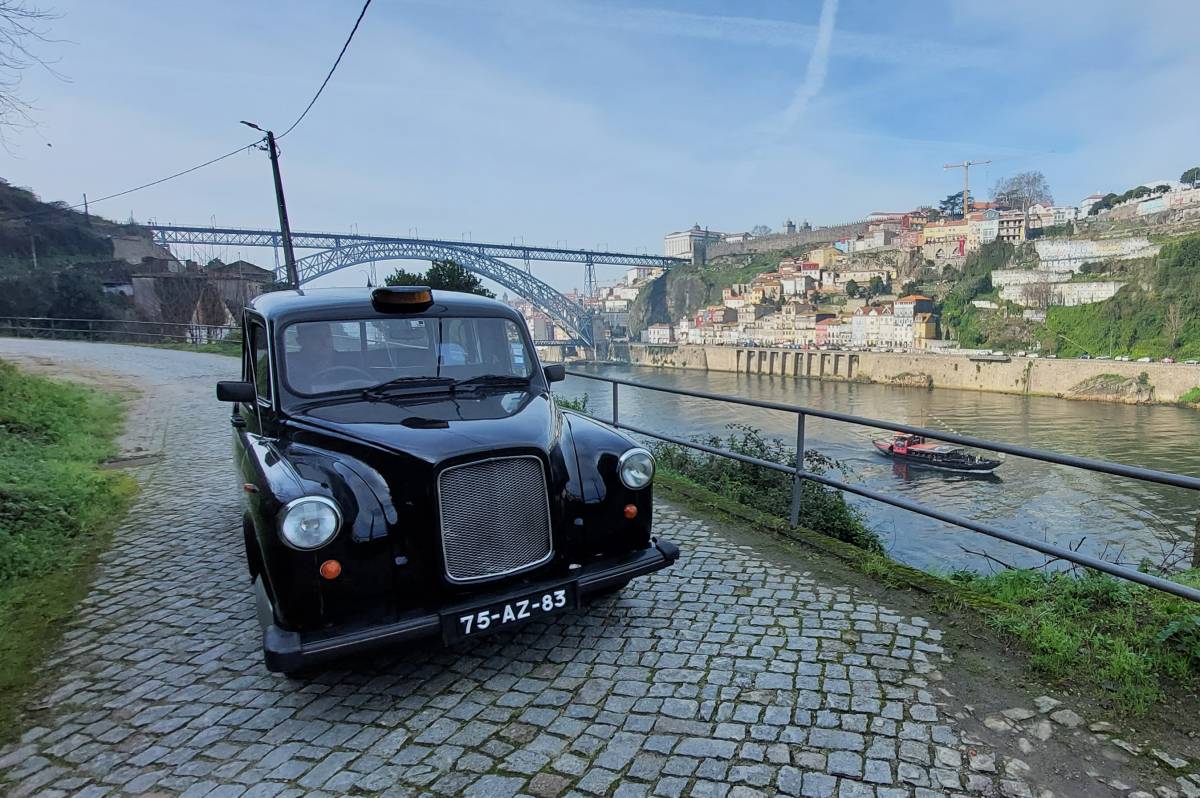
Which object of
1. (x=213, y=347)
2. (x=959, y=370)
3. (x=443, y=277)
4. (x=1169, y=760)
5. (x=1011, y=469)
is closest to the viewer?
(x=1169, y=760)

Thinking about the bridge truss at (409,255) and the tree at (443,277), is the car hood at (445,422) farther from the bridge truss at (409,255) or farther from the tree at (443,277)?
the bridge truss at (409,255)

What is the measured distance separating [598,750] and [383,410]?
192 centimetres

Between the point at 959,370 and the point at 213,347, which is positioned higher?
the point at 213,347

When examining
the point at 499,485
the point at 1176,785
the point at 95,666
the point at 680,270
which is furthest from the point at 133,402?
the point at 680,270

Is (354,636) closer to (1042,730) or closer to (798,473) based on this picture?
(1042,730)

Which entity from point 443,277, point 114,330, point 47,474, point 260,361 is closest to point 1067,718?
point 260,361

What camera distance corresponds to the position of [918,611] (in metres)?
3.60

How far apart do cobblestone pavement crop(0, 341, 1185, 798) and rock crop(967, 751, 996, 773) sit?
1 centimetres

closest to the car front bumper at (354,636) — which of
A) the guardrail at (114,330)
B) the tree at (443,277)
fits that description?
the tree at (443,277)

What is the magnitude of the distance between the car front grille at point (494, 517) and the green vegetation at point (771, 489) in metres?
2.65

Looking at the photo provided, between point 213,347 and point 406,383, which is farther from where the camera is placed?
point 213,347

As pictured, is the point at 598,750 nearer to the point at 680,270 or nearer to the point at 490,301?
the point at 490,301

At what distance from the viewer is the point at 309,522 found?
2625 millimetres

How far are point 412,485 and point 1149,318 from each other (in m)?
82.3
